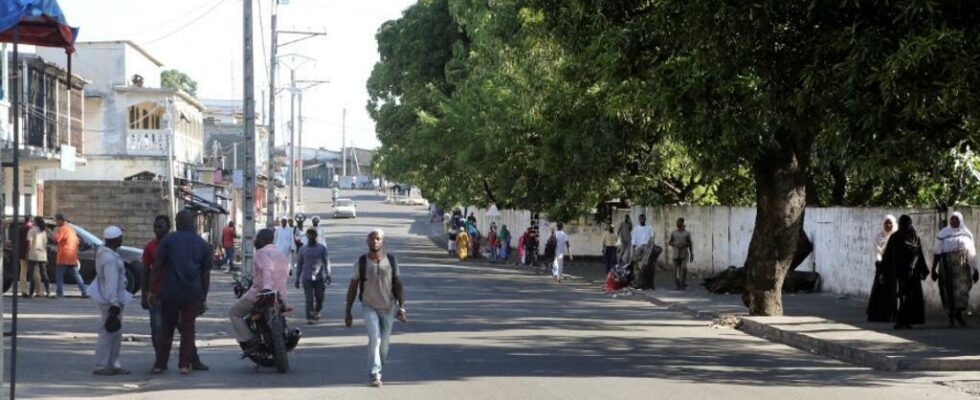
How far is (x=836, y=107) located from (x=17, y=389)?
28.6ft

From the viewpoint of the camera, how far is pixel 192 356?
1398cm

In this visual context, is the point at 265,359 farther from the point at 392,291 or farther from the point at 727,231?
the point at 727,231

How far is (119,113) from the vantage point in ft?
186

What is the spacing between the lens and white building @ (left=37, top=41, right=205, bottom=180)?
55.3 m

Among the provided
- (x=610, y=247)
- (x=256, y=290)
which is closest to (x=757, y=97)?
(x=256, y=290)

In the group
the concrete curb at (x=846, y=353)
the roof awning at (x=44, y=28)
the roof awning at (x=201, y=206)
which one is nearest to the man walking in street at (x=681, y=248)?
the concrete curb at (x=846, y=353)

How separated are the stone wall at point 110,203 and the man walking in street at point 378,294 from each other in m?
33.6

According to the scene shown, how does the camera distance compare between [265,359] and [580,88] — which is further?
[580,88]

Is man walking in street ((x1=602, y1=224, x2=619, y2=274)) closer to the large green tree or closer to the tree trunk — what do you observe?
the tree trunk

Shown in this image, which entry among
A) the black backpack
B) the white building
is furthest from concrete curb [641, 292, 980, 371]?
the white building

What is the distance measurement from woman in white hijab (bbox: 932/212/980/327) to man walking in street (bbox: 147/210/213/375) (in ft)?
35.0

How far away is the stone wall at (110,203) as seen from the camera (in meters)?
45.3

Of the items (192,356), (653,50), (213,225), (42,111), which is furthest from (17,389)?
(213,225)

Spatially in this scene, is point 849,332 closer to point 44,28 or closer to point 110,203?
point 44,28
